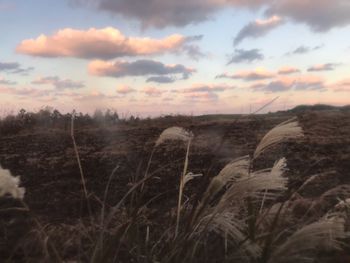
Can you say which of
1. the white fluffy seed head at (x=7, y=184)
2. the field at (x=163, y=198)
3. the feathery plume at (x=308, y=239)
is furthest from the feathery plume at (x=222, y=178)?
the white fluffy seed head at (x=7, y=184)

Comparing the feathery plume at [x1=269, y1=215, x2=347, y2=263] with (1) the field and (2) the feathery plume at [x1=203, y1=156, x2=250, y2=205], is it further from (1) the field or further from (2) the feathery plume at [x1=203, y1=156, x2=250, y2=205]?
(2) the feathery plume at [x1=203, y1=156, x2=250, y2=205]

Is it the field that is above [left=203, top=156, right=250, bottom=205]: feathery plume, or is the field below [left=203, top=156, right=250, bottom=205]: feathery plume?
below

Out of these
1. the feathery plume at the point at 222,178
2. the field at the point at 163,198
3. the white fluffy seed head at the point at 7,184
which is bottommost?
the field at the point at 163,198

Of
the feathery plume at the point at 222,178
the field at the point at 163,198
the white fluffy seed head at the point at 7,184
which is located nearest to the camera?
the white fluffy seed head at the point at 7,184

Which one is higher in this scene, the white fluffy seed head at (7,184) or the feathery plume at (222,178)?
the white fluffy seed head at (7,184)

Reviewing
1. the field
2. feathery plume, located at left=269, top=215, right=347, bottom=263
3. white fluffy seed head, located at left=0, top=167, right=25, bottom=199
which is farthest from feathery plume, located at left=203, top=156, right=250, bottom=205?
white fluffy seed head, located at left=0, top=167, right=25, bottom=199

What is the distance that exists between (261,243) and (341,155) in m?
5.20

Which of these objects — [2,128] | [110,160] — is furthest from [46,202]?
[2,128]

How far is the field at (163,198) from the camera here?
4020mm

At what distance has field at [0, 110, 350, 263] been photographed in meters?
4.02

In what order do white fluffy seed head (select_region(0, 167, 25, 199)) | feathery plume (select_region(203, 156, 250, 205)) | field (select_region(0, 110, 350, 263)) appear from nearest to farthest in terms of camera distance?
1. white fluffy seed head (select_region(0, 167, 25, 199))
2. feathery plume (select_region(203, 156, 250, 205))
3. field (select_region(0, 110, 350, 263))

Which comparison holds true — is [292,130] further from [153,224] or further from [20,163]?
[20,163]

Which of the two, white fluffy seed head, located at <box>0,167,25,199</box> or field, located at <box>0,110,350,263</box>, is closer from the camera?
white fluffy seed head, located at <box>0,167,25,199</box>

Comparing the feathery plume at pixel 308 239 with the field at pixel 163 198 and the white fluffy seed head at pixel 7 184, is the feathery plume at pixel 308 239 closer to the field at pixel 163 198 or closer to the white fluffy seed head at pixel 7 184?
the field at pixel 163 198
